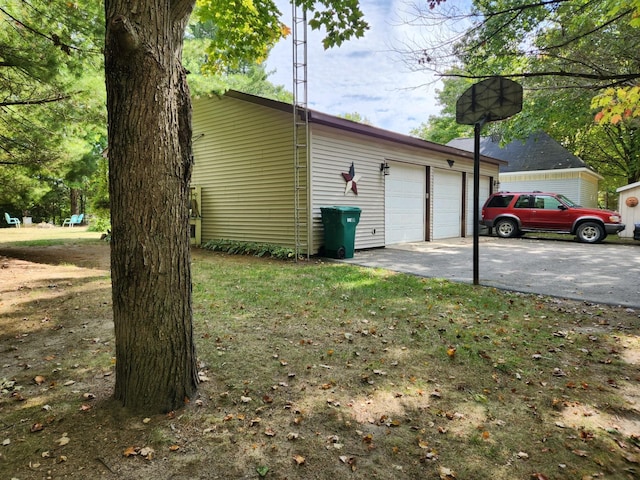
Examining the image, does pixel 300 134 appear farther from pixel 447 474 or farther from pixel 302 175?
pixel 447 474

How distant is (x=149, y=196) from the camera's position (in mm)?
2133

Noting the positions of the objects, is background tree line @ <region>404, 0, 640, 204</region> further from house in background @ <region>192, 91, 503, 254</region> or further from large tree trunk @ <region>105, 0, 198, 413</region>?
house in background @ <region>192, 91, 503, 254</region>

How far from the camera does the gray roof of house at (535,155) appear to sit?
60.3 ft

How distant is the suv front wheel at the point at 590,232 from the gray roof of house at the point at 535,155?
6971 mm

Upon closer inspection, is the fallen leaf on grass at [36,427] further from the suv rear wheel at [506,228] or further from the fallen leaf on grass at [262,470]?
the suv rear wheel at [506,228]

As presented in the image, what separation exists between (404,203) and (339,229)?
3.81 meters

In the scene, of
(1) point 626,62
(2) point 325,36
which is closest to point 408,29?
(2) point 325,36

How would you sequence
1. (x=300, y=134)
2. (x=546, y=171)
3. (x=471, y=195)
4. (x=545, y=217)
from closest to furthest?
1. (x=300, y=134)
2. (x=545, y=217)
3. (x=471, y=195)
4. (x=546, y=171)

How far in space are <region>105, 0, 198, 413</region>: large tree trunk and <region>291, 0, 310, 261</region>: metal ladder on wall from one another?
5783 mm

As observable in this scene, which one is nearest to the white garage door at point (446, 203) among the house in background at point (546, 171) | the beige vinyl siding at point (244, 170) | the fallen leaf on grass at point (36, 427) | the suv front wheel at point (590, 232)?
the suv front wheel at point (590, 232)

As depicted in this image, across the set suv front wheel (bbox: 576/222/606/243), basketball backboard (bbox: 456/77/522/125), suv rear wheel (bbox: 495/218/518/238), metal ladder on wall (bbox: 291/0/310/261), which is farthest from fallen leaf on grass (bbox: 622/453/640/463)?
suv rear wheel (bbox: 495/218/518/238)

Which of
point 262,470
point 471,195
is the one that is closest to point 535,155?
point 471,195

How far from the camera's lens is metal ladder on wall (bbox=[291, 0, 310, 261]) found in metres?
7.89

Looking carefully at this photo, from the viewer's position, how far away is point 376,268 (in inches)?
278
